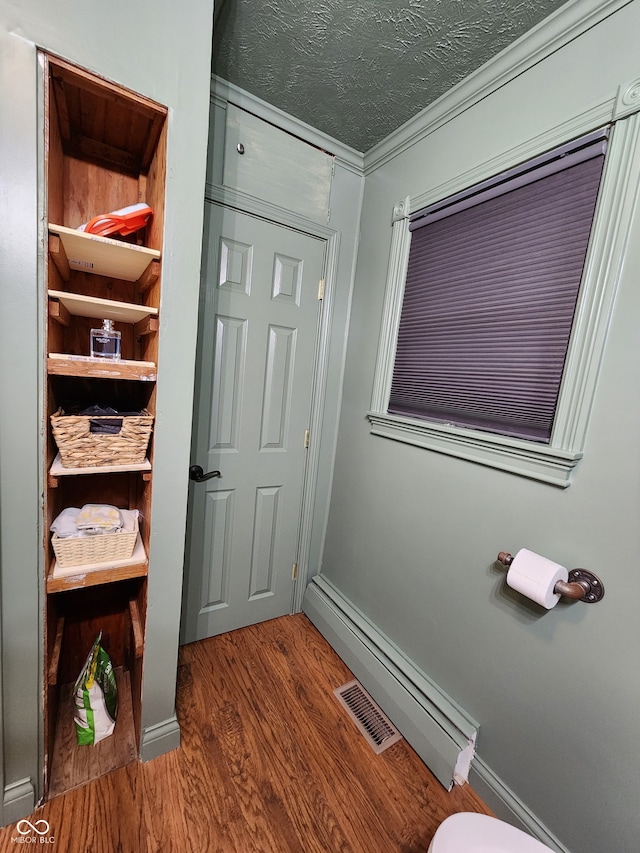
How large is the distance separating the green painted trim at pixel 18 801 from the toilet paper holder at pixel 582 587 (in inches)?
65.8

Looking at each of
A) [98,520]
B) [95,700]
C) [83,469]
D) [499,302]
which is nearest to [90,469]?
[83,469]

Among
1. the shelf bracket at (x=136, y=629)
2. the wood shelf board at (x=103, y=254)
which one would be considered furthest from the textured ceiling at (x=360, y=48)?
the shelf bracket at (x=136, y=629)

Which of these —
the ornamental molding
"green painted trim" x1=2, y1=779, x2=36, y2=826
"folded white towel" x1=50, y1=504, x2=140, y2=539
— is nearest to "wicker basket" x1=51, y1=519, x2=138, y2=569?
"folded white towel" x1=50, y1=504, x2=140, y2=539

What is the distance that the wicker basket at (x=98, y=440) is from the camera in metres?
1.01

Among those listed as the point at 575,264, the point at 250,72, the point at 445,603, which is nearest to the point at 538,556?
the point at 445,603

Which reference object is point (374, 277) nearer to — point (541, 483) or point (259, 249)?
point (259, 249)

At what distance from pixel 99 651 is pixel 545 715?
5.03 ft

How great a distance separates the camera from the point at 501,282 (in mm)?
1271

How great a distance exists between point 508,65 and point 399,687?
2.33m

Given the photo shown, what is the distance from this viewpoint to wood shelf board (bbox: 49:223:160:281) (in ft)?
3.17

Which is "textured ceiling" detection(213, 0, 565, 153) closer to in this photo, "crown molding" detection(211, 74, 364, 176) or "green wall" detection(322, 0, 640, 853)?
"crown molding" detection(211, 74, 364, 176)

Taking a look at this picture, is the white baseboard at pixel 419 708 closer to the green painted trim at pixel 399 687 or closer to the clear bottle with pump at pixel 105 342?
the green painted trim at pixel 399 687

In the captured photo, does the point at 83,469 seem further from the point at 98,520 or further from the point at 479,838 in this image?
the point at 479,838

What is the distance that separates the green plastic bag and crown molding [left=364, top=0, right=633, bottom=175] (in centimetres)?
242
